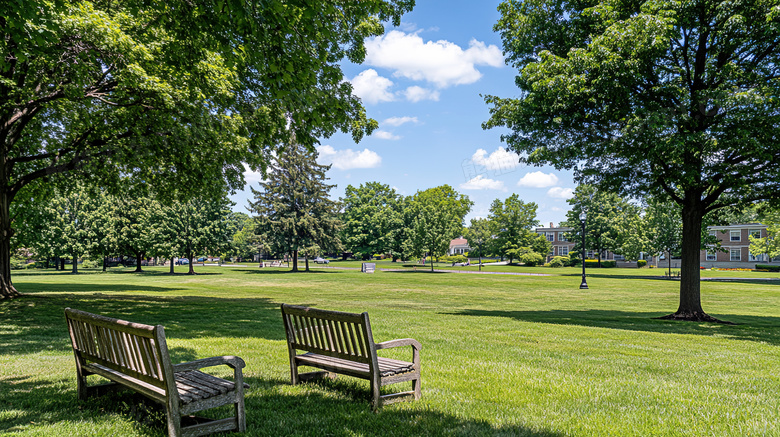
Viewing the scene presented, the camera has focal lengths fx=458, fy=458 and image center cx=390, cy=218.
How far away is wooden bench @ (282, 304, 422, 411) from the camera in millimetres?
4659

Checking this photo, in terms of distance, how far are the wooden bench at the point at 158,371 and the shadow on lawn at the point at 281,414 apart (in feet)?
1.35

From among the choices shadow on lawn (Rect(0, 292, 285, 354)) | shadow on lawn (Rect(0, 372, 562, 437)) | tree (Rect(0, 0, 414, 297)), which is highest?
tree (Rect(0, 0, 414, 297))

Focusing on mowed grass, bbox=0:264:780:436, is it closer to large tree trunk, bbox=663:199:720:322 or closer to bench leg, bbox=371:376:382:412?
bench leg, bbox=371:376:382:412

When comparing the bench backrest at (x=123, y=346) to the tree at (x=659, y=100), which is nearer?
the bench backrest at (x=123, y=346)

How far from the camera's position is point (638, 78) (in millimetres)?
12891

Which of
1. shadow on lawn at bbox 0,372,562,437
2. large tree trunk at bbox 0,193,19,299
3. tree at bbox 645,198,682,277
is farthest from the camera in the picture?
tree at bbox 645,198,682,277

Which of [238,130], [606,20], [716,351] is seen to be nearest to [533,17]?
[606,20]

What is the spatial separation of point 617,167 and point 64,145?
20.1 metres

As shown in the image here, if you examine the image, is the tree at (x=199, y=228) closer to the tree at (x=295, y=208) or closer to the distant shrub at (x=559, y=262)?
the tree at (x=295, y=208)

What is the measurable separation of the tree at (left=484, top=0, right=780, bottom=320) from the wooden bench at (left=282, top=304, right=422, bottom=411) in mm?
10476

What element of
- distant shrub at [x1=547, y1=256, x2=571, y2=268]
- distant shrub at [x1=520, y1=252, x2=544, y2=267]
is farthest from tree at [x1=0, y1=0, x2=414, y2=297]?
distant shrub at [x1=547, y1=256, x2=571, y2=268]

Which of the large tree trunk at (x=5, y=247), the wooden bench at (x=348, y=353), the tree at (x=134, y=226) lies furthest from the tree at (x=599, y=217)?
the wooden bench at (x=348, y=353)

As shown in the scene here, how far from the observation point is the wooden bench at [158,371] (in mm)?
3633

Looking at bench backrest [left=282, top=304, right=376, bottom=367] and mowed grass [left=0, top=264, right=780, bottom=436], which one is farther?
bench backrest [left=282, top=304, right=376, bottom=367]
